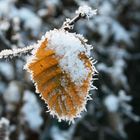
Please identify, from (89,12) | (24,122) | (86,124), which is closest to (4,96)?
(24,122)

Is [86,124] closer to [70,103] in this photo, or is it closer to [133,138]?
[133,138]

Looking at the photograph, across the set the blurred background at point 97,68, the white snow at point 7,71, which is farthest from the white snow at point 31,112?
the white snow at point 7,71

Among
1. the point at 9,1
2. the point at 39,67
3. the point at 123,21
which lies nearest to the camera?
the point at 39,67

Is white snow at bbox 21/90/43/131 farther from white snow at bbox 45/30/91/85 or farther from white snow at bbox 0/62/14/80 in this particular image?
white snow at bbox 45/30/91/85

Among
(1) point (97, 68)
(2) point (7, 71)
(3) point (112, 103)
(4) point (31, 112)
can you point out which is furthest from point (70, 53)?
(3) point (112, 103)

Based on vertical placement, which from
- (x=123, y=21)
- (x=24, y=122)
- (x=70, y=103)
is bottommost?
(x=70, y=103)

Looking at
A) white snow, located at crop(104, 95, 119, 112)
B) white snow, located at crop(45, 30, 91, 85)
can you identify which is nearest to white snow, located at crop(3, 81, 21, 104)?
white snow, located at crop(104, 95, 119, 112)

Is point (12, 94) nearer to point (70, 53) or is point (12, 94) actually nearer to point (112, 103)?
point (112, 103)
